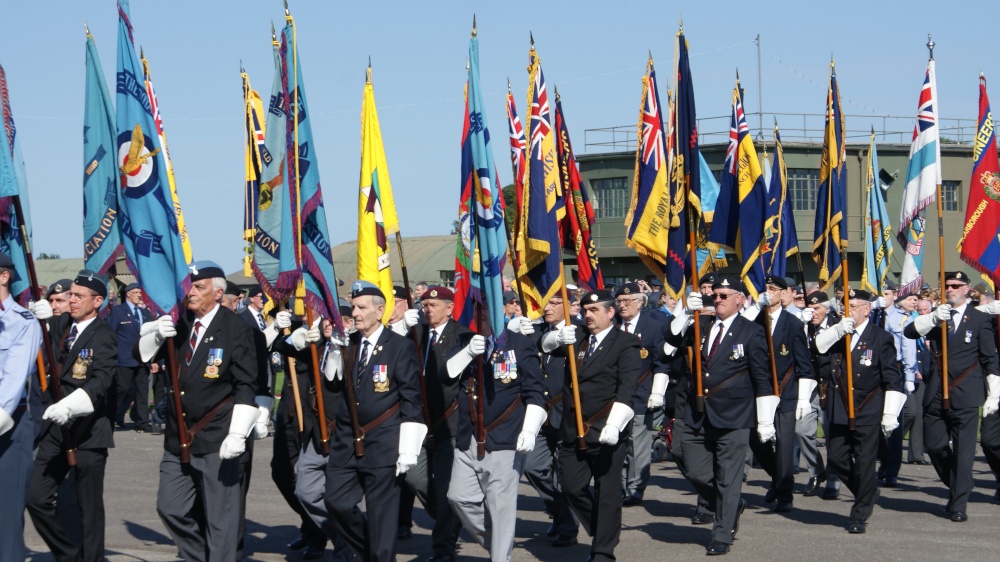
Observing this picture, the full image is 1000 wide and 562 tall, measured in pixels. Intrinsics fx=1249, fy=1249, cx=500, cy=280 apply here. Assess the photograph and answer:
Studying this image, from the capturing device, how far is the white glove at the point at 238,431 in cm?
791

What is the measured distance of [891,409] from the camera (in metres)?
11.1

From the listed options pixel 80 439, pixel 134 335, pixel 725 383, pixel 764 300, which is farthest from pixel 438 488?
pixel 134 335

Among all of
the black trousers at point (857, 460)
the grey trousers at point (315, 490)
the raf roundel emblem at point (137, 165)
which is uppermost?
the raf roundel emblem at point (137, 165)

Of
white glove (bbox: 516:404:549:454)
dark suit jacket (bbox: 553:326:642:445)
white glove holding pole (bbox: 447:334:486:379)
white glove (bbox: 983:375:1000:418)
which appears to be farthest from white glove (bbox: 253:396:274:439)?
white glove (bbox: 983:375:1000:418)

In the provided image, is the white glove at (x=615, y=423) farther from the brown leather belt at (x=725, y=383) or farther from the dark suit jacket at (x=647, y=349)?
the dark suit jacket at (x=647, y=349)

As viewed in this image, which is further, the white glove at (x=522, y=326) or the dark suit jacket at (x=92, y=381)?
the white glove at (x=522, y=326)

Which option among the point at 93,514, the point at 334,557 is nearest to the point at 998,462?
the point at 334,557

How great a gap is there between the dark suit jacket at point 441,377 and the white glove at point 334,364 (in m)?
0.76

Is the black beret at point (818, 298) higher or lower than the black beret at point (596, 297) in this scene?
lower

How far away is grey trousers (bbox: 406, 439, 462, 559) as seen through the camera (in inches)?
372

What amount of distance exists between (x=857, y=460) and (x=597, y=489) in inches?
117

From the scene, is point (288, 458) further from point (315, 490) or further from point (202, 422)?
point (202, 422)

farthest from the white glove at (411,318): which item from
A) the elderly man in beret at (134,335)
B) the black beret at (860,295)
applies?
the elderly man in beret at (134,335)

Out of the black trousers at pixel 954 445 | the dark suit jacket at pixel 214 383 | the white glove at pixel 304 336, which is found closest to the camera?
the dark suit jacket at pixel 214 383
